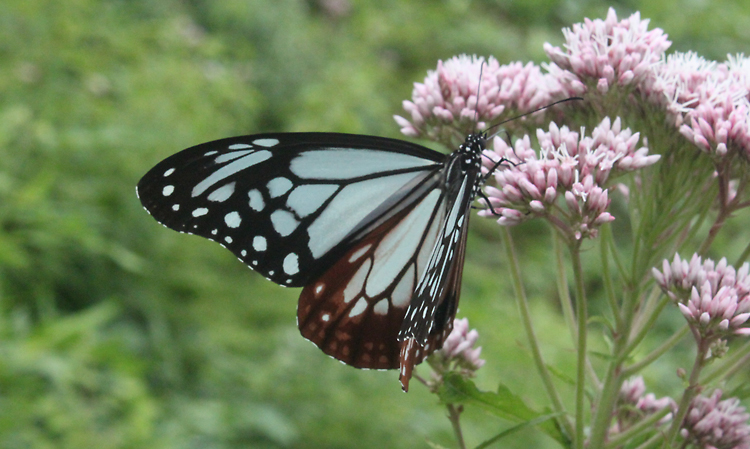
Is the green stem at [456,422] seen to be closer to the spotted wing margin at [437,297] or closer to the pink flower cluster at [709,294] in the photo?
the spotted wing margin at [437,297]

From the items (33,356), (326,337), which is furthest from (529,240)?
(326,337)

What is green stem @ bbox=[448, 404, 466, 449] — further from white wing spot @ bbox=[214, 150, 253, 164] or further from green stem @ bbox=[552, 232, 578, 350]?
white wing spot @ bbox=[214, 150, 253, 164]

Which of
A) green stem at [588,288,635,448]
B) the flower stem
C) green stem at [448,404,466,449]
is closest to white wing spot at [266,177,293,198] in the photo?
green stem at [448,404,466,449]

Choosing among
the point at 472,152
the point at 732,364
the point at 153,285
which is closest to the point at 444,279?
the point at 472,152

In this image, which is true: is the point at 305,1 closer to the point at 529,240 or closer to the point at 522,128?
the point at 529,240

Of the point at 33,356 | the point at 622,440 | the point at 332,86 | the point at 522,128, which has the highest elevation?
the point at 332,86

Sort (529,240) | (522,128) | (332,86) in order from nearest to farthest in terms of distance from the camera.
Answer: (522,128), (332,86), (529,240)

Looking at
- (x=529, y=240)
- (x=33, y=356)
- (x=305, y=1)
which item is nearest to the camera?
(x=33, y=356)

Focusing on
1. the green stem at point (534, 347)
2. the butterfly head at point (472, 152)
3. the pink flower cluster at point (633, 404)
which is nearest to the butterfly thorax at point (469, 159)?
the butterfly head at point (472, 152)

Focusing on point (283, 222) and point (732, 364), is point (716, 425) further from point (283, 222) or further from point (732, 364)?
point (283, 222)
